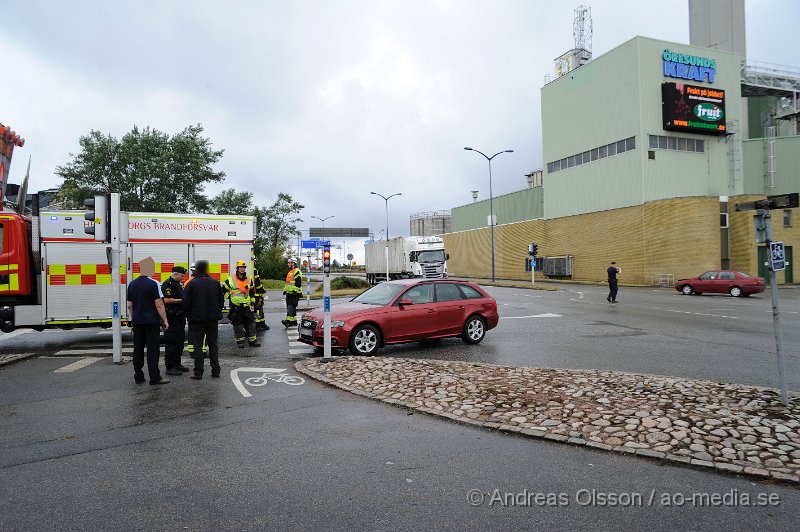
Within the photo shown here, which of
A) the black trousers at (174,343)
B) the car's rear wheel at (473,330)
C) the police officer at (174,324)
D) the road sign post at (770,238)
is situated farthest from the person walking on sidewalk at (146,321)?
the road sign post at (770,238)

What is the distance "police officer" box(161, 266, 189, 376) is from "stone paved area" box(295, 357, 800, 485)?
201cm

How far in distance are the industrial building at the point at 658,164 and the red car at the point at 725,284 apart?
750 cm

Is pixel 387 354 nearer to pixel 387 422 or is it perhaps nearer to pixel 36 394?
pixel 387 422

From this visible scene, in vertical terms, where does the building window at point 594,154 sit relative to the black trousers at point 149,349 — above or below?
above

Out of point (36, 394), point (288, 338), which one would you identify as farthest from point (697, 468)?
point (288, 338)

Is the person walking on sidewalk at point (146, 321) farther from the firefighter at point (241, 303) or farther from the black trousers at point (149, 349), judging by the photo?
the firefighter at point (241, 303)

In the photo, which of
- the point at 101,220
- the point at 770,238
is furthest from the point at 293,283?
the point at 770,238

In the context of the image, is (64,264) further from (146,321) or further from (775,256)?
(775,256)

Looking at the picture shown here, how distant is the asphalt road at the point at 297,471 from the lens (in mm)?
3531

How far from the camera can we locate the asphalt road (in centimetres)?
353

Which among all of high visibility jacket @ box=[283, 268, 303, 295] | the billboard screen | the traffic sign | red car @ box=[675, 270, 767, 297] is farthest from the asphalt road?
the billboard screen

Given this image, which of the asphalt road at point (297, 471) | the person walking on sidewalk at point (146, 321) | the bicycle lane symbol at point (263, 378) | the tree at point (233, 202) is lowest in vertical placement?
the asphalt road at point (297, 471)

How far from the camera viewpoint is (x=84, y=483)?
4125 mm

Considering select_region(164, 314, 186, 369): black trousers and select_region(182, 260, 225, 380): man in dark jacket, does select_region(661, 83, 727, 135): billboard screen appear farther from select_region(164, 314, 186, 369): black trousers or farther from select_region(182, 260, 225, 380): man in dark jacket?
select_region(164, 314, 186, 369): black trousers
